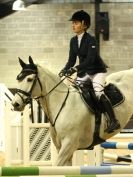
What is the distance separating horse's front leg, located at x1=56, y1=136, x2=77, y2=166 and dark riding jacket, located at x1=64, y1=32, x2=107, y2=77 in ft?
2.88

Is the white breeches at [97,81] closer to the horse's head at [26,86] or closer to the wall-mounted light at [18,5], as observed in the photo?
the horse's head at [26,86]

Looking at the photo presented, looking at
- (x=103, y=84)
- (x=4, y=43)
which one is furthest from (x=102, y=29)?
(x=103, y=84)

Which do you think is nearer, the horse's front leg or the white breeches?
the horse's front leg

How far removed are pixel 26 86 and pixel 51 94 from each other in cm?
30

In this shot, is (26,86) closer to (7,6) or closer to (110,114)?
(110,114)

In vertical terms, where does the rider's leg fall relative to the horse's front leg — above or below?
above

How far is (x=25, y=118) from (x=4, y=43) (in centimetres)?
900

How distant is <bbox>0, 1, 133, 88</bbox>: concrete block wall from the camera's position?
16109 mm

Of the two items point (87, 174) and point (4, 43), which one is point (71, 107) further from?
point (4, 43)

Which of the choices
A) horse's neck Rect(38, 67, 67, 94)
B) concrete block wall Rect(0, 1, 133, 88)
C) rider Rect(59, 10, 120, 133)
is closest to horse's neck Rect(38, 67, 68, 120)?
horse's neck Rect(38, 67, 67, 94)

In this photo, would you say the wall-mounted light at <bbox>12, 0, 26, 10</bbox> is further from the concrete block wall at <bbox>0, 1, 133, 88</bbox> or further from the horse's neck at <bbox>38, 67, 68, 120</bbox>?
the horse's neck at <bbox>38, 67, 68, 120</bbox>

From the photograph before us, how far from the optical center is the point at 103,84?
236 inches

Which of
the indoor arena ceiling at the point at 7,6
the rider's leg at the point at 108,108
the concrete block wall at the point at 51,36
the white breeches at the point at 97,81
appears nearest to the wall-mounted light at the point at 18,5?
the indoor arena ceiling at the point at 7,6

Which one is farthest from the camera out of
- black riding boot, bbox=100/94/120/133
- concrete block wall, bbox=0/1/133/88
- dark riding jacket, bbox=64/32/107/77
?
concrete block wall, bbox=0/1/133/88
